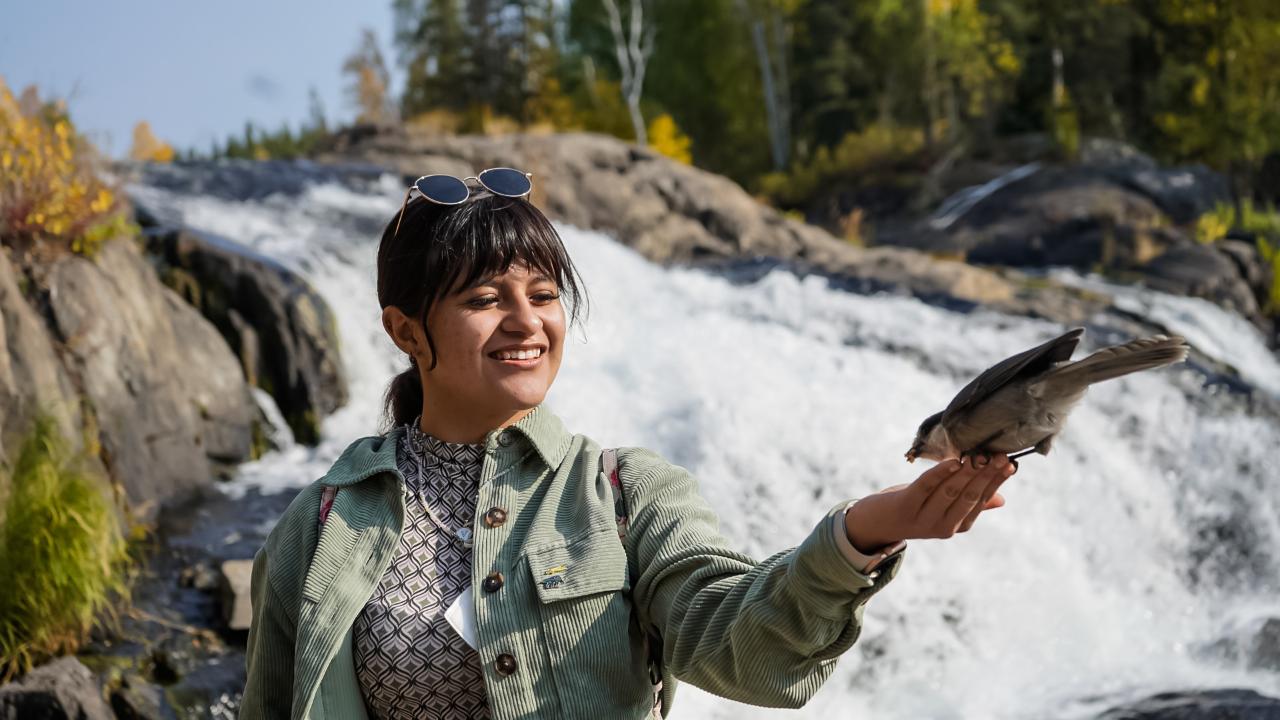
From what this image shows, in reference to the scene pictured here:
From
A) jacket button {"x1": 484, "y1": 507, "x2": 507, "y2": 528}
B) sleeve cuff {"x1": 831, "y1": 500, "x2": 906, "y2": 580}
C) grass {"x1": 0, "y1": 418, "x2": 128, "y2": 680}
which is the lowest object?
grass {"x1": 0, "y1": 418, "x2": 128, "y2": 680}

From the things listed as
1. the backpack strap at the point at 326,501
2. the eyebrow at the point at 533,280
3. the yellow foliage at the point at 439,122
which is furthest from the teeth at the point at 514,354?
the yellow foliage at the point at 439,122

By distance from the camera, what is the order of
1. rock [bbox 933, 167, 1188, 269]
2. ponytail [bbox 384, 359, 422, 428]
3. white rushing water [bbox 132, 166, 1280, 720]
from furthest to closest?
rock [bbox 933, 167, 1188, 269] → white rushing water [bbox 132, 166, 1280, 720] → ponytail [bbox 384, 359, 422, 428]

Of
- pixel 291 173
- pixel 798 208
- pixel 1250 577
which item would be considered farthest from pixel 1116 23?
pixel 1250 577

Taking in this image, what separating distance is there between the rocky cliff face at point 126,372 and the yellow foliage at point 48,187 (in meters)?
0.13

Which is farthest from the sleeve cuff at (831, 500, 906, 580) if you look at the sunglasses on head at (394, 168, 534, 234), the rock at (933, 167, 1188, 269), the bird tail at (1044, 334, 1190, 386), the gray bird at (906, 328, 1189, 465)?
the rock at (933, 167, 1188, 269)

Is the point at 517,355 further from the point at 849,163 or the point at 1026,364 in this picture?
the point at 849,163

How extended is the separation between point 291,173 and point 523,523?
10.5 meters

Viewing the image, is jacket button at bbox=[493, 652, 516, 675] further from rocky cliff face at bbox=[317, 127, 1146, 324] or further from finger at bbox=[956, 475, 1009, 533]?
rocky cliff face at bbox=[317, 127, 1146, 324]

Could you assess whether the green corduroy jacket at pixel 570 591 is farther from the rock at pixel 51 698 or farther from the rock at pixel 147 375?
the rock at pixel 147 375

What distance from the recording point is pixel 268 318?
7441 millimetres

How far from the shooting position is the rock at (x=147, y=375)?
236 inches

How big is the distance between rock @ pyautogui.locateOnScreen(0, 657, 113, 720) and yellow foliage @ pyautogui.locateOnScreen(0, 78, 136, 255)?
2.76 m

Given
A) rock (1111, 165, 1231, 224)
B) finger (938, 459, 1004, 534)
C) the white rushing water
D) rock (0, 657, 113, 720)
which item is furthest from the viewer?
rock (1111, 165, 1231, 224)

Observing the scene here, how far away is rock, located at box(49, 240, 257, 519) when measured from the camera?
5.99 metres
